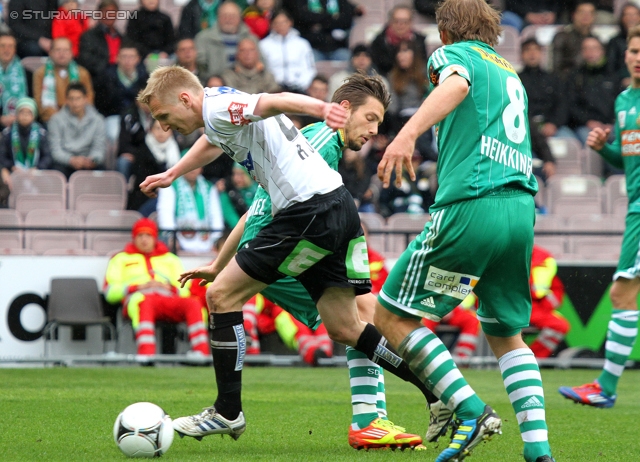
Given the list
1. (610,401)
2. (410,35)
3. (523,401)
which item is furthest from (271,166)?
(410,35)

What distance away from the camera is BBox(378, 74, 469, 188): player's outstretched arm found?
4094mm

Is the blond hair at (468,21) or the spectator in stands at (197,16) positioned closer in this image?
the blond hair at (468,21)

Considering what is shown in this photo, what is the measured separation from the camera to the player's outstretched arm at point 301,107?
428cm

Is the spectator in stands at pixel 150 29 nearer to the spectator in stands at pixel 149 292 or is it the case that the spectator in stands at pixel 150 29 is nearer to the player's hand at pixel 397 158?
the spectator in stands at pixel 149 292

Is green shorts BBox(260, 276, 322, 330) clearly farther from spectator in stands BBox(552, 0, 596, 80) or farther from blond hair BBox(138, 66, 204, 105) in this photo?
spectator in stands BBox(552, 0, 596, 80)

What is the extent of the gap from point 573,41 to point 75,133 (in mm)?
7908

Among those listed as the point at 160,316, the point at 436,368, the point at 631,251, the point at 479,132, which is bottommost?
the point at 160,316

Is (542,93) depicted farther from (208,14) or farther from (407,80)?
(208,14)

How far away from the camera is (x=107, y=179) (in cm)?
1344

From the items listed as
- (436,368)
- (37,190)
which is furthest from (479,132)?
(37,190)

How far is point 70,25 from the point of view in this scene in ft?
48.4

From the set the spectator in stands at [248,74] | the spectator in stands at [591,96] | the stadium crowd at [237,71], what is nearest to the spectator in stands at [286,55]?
the stadium crowd at [237,71]

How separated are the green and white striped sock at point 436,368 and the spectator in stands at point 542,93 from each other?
11.0m

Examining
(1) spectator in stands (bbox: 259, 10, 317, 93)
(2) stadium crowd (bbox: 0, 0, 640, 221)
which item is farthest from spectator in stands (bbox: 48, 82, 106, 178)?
(1) spectator in stands (bbox: 259, 10, 317, 93)
